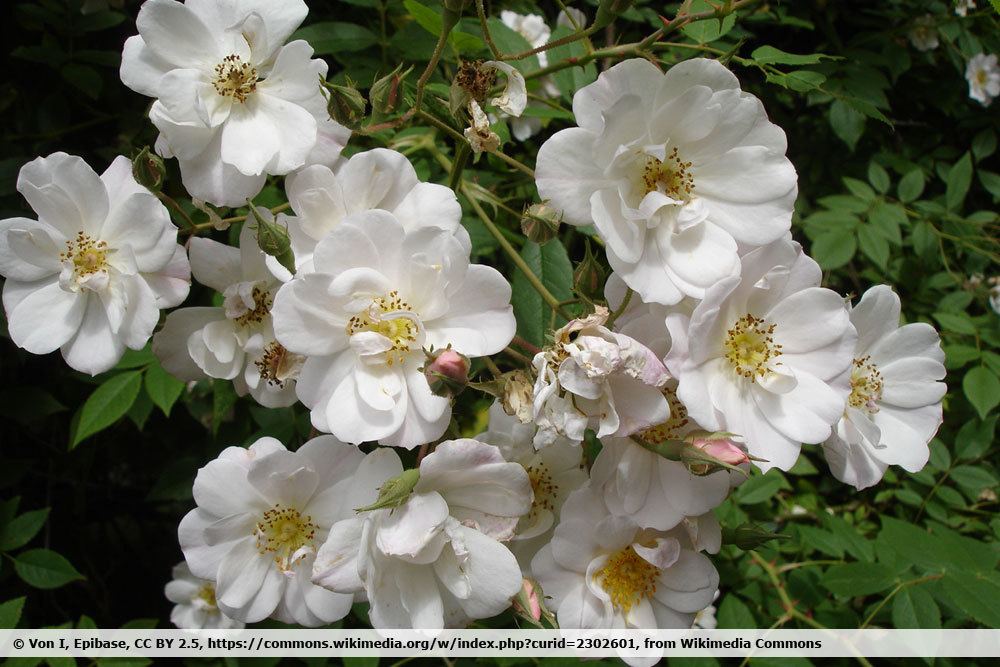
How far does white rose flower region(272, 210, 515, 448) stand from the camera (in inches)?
45.3

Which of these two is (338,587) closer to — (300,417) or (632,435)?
(632,435)

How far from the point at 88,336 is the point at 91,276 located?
0.11 meters

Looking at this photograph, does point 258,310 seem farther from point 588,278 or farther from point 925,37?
point 925,37

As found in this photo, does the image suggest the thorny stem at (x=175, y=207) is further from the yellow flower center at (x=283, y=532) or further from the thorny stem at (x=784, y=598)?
the thorny stem at (x=784, y=598)

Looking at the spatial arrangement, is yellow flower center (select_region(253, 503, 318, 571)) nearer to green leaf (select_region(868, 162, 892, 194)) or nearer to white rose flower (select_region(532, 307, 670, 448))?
white rose flower (select_region(532, 307, 670, 448))

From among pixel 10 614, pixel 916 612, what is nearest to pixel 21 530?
pixel 10 614

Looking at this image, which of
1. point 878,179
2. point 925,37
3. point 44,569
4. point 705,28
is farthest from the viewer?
point 925,37

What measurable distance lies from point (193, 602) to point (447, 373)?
5.23 feet

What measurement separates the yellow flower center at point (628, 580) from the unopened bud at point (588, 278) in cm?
47

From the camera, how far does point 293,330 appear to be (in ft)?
3.78

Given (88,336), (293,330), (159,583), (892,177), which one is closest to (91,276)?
(88,336)

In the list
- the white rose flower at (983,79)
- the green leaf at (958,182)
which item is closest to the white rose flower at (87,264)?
Result: the green leaf at (958,182)

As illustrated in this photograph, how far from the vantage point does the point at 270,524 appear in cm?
133

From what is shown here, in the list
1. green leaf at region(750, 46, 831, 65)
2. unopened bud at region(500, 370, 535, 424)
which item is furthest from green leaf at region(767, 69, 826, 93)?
unopened bud at region(500, 370, 535, 424)
